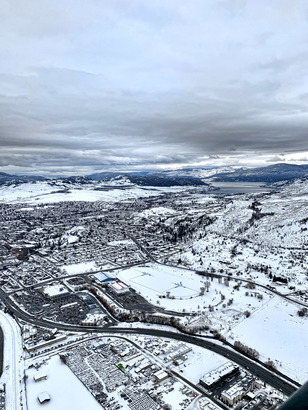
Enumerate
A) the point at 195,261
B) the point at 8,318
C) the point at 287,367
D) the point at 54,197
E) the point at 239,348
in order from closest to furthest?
the point at 287,367
the point at 239,348
the point at 8,318
the point at 195,261
the point at 54,197

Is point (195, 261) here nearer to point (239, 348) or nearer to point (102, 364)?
point (239, 348)

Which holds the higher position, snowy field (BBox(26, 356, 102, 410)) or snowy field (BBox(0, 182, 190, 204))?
snowy field (BBox(0, 182, 190, 204))

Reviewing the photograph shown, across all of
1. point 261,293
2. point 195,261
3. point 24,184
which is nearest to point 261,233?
point 195,261

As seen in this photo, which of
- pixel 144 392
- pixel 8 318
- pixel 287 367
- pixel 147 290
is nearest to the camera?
pixel 144 392

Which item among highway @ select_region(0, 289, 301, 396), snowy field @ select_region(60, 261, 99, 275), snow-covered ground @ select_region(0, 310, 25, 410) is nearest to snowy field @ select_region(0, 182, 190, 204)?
snowy field @ select_region(60, 261, 99, 275)

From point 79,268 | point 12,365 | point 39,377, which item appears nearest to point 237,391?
point 39,377

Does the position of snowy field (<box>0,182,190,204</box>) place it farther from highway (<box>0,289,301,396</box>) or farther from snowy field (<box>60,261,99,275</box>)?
highway (<box>0,289,301,396</box>)

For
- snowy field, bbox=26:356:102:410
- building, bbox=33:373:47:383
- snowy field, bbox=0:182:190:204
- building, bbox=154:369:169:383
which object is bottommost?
snowy field, bbox=26:356:102:410
